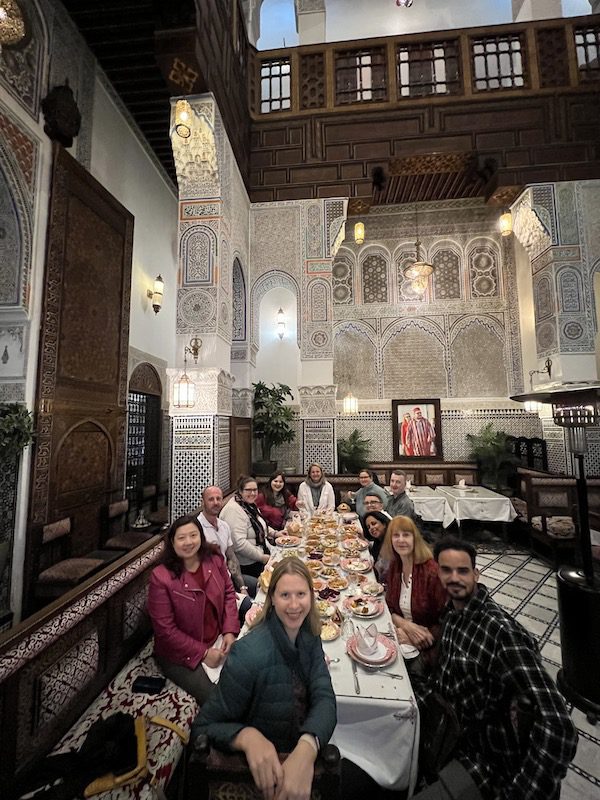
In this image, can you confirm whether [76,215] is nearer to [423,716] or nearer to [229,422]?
[229,422]

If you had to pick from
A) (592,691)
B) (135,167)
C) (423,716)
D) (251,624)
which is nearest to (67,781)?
(251,624)

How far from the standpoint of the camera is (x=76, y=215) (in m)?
4.71

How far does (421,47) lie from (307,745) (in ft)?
32.3

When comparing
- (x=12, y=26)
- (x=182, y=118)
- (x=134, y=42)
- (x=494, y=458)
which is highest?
(x=134, y=42)

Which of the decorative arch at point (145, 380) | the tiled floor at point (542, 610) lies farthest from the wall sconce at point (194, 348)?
the tiled floor at point (542, 610)

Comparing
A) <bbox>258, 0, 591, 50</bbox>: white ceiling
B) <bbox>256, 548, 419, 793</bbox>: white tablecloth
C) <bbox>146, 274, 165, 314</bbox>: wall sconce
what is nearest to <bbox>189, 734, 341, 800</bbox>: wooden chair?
<bbox>256, 548, 419, 793</bbox>: white tablecloth

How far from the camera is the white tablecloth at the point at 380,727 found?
1451mm

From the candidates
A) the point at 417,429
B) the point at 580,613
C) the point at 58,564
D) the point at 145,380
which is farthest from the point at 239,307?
the point at 580,613

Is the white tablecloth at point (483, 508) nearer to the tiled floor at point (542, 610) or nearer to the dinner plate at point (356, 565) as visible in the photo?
the tiled floor at point (542, 610)

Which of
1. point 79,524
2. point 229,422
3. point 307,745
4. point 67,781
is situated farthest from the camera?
point 229,422

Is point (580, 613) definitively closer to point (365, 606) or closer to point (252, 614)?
point (365, 606)

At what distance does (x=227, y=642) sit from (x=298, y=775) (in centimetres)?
114

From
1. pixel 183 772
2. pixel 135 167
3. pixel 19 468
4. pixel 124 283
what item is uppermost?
pixel 135 167

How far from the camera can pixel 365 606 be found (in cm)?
211
